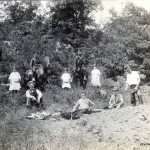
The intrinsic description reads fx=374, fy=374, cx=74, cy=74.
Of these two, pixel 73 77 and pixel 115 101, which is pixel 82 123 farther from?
pixel 73 77

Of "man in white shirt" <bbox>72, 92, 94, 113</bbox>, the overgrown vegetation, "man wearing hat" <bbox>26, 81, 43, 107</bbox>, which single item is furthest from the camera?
the overgrown vegetation

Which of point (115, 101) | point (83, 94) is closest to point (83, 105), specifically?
point (83, 94)

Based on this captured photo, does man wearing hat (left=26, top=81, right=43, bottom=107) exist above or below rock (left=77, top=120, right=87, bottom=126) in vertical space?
above

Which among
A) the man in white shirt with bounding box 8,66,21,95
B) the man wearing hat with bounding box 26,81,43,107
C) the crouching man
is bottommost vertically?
the crouching man

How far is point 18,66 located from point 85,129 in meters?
6.79

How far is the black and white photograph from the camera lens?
8922 millimetres

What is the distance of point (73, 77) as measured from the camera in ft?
52.2

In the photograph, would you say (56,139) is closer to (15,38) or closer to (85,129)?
(85,129)

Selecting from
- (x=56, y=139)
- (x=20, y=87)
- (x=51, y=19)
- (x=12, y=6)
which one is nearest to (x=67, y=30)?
(x=51, y=19)

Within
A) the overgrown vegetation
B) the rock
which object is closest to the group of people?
the rock

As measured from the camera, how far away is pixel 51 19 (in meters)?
19.8

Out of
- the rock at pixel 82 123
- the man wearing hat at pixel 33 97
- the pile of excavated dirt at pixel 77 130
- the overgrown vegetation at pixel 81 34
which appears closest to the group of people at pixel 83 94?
the man wearing hat at pixel 33 97

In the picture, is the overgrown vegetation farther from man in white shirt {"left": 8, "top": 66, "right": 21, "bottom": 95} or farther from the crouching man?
the crouching man

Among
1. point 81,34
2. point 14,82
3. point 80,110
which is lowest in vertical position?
point 80,110
